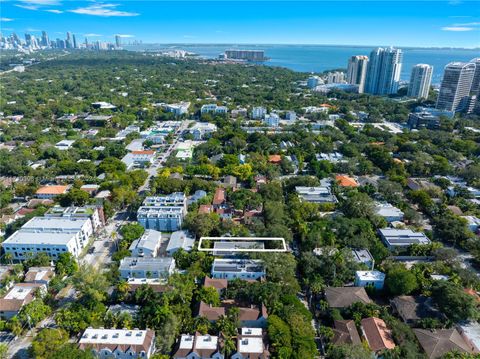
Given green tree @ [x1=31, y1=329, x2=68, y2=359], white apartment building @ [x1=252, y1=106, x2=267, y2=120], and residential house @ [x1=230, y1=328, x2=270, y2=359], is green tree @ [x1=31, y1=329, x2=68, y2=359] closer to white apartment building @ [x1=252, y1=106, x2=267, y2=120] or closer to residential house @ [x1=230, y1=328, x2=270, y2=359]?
residential house @ [x1=230, y1=328, x2=270, y2=359]

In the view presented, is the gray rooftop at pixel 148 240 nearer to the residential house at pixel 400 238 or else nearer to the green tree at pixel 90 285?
the green tree at pixel 90 285

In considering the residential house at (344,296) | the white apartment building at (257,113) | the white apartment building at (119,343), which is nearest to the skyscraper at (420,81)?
the white apartment building at (257,113)

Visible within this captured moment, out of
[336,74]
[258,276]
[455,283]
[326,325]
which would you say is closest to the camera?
[326,325]

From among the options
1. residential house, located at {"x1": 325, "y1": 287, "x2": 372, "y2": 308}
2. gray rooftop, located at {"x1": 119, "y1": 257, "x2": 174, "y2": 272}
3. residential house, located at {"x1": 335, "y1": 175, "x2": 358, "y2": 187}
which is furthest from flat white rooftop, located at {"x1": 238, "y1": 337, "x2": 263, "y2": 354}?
residential house, located at {"x1": 335, "y1": 175, "x2": 358, "y2": 187}

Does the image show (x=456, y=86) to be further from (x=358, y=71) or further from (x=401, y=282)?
(x=401, y=282)

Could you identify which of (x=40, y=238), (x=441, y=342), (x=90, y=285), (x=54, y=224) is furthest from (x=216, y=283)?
(x=54, y=224)

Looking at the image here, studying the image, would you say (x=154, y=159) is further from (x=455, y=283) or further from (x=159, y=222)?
(x=455, y=283)

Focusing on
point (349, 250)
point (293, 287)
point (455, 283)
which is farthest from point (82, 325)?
point (455, 283)
